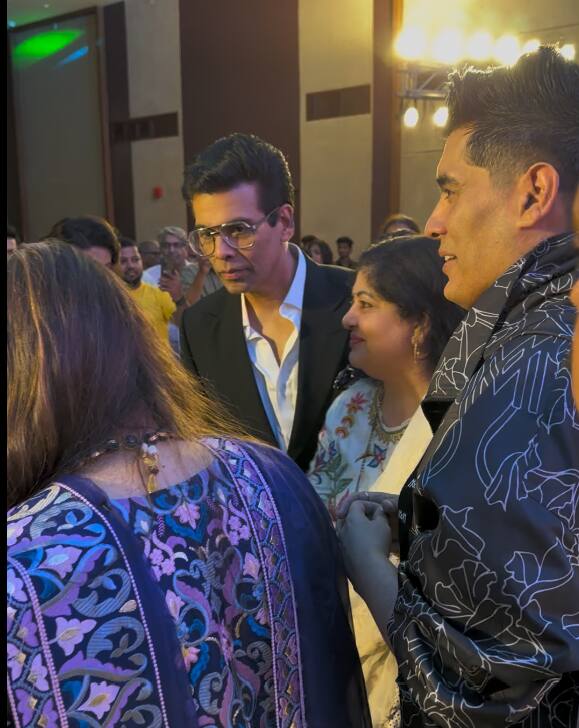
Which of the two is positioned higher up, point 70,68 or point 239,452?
point 70,68

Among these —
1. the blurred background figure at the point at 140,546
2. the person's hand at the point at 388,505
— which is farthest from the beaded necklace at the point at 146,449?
the person's hand at the point at 388,505

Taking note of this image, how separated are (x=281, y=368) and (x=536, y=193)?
1255 millimetres

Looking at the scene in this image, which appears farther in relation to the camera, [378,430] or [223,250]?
[223,250]

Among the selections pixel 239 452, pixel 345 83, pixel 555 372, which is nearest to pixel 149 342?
pixel 239 452

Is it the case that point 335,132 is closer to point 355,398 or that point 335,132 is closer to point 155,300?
point 155,300

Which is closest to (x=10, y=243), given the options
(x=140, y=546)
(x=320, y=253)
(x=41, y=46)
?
(x=140, y=546)

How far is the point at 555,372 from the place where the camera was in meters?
0.84

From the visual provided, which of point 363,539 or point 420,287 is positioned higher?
point 420,287

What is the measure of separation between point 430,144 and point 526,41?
1648 millimetres

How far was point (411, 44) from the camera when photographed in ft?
28.9

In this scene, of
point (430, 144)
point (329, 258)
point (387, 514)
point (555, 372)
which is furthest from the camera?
point (430, 144)

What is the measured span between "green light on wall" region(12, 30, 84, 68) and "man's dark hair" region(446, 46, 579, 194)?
14.8 meters

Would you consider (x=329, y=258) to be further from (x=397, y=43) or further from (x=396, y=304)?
(x=396, y=304)

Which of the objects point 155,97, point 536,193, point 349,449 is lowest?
point 349,449
